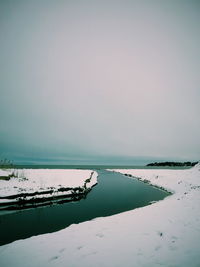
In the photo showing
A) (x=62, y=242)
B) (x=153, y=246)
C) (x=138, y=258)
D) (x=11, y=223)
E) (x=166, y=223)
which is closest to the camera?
→ (x=138, y=258)

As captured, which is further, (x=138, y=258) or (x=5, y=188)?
(x=5, y=188)

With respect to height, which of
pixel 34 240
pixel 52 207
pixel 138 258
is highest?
pixel 138 258

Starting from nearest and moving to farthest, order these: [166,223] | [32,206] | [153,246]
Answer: [153,246]
[166,223]
[32,206]

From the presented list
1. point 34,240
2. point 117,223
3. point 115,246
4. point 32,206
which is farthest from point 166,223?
point 32,206

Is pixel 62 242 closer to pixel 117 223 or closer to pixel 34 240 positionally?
pixel 34 240

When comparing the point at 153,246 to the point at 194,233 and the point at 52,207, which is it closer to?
the point at 194,233

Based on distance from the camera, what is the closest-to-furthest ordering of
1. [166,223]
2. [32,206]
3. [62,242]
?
[62,242]
[166,223]
[32,206]

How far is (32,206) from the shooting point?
1695cm

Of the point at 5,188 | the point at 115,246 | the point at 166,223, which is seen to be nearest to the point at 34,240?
the point at 115,246

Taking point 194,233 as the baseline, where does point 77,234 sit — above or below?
below

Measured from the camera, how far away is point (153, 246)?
6.71m

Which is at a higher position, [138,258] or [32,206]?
[138,258]

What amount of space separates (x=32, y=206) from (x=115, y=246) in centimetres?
1224

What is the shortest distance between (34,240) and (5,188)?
14.6 metres
